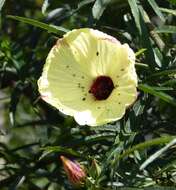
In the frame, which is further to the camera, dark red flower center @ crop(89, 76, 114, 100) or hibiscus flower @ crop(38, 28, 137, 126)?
dark red flower center @ crop(89, 76, 114, 100)

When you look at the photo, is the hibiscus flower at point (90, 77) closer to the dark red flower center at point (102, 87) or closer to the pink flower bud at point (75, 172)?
the dark red flower center at point (102, 87)

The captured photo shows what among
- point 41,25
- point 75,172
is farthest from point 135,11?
point 75,172

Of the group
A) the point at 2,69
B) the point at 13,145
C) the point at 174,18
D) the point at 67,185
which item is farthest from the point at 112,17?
the point at 13,145

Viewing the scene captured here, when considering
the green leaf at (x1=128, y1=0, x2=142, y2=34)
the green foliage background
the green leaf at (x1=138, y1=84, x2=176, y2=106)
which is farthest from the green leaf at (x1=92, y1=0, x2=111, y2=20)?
the green leaf at (x1=138, y1=84, x2=176, y2=106)

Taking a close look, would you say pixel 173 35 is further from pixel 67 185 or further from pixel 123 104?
pixel 67 185

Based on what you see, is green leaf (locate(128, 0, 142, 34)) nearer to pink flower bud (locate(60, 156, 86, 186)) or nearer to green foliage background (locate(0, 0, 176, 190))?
green foliage background (locate(0, 0, 176, 190))

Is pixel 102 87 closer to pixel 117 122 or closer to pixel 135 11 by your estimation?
pixel 117 122
